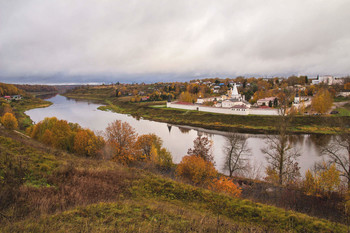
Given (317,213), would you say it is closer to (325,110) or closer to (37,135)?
(37,135)

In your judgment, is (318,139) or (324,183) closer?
(324,183)

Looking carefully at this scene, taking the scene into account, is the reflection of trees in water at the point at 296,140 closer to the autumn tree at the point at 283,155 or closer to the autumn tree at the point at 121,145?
the autumn tree at the point at 283,155

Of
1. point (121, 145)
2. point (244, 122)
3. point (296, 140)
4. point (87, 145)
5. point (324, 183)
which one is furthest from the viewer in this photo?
point (244, 122)

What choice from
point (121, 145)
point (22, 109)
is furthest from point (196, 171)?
point (22, 109)

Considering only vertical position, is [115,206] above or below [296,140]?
above

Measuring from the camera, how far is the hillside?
3.49 metres

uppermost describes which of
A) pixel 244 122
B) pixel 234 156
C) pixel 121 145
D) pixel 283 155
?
pixel 121 145

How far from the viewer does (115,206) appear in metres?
4.33

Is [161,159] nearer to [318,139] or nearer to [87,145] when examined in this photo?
[87,145]

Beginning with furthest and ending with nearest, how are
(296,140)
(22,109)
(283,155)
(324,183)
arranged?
1. (22,109)
2. (296,140)
3. (283,155)
4. (324,183)

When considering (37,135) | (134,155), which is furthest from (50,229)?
(37,135)

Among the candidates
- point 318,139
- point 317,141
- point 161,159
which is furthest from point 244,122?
point 161,159

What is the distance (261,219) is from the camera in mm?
4832

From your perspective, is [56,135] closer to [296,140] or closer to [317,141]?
[296,140]
